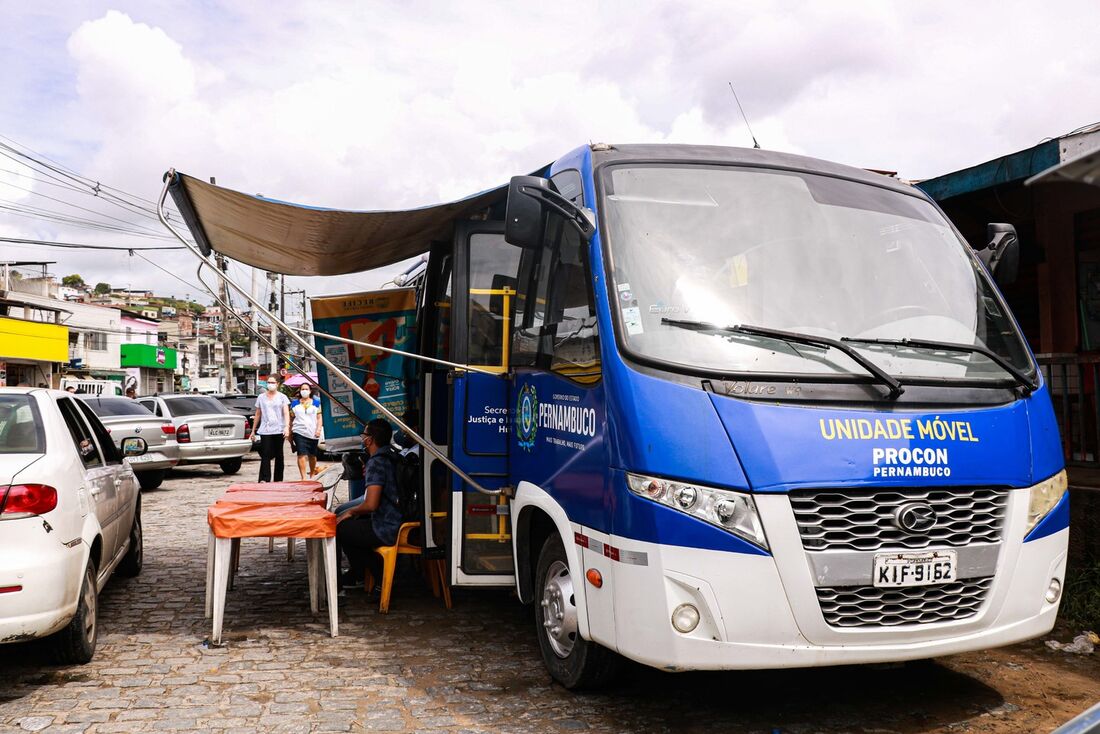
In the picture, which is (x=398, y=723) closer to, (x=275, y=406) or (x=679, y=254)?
(x=679, y=254)

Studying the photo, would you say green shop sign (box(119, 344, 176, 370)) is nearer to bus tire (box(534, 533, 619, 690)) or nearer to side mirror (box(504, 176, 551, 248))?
bus tire (box(534, 533, 619, 690))

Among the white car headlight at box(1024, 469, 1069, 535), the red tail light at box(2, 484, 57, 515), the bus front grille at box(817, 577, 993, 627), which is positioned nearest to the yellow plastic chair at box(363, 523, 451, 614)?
the red tail light at box(2, 484, 57, 515)

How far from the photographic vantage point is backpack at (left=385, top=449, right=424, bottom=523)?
6.56 metres

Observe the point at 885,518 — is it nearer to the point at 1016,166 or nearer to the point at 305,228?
the point at 305,228

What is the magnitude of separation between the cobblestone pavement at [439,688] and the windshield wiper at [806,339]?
5.40 feet

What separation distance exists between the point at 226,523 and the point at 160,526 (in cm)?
585

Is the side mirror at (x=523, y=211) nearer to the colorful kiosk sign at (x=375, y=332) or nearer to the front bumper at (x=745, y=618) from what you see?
the front bumper at (x=745, y=618)

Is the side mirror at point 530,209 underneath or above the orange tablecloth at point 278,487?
above

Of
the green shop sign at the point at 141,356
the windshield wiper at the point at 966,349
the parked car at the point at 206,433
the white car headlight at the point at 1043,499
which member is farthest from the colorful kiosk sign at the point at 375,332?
the green shop sign at the point at 141,356

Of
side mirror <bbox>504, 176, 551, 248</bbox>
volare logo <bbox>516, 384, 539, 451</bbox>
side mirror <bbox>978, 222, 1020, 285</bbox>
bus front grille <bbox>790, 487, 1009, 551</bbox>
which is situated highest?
side mirror <bbox>504, 176, 551, 248</bbox>

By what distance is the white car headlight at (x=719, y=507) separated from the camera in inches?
142

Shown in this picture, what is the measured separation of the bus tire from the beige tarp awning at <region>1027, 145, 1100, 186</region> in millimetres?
3212

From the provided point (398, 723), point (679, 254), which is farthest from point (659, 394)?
point (398, 723)

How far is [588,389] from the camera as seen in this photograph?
14.0ft
